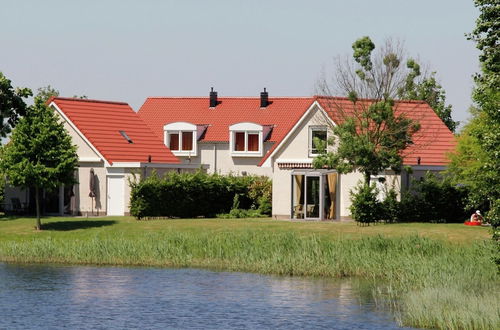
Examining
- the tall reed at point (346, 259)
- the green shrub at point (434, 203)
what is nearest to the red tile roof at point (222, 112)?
the green shrub at point (434, 203)

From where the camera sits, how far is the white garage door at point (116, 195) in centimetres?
6247

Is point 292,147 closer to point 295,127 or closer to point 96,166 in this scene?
point 295,127

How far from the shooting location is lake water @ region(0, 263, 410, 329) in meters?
29.6

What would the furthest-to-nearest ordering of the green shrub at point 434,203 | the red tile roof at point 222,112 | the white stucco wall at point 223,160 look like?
1. the red tile roof at point 222,112
2. the white stucco wall at point 223,160
3. the green shrub at point 434,203

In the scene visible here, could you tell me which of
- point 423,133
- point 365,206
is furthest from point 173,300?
point 423,133

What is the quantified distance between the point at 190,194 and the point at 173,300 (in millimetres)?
25647

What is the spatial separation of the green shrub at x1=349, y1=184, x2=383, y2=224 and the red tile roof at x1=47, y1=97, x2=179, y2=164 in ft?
52.3

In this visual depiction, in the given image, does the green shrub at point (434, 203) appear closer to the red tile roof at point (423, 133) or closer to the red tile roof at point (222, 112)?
the red tile roof at point (423, 133)

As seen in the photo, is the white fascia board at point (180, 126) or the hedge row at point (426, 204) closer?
the hedge row at point (426, 204)

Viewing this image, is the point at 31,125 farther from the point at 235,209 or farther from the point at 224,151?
the point at 224,151

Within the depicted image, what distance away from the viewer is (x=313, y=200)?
58438mm

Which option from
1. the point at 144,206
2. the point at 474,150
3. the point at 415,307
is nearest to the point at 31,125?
the point at 144,206

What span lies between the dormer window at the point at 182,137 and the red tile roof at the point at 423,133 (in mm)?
20428

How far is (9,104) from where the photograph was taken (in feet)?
121
